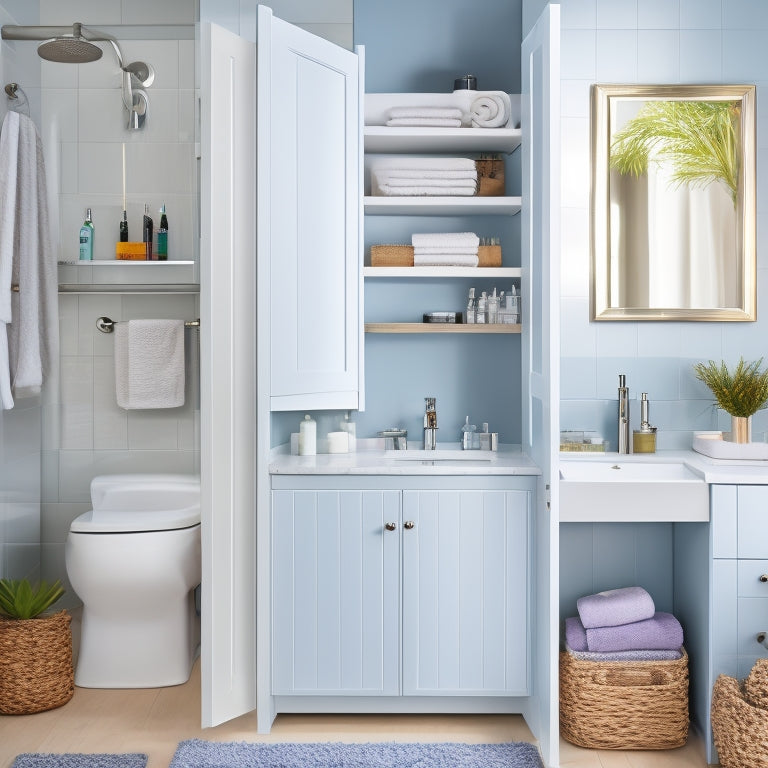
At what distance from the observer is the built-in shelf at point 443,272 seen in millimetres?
2740

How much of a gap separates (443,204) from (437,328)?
16.9 inches

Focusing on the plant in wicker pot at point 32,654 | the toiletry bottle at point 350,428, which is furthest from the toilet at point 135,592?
the toiletry bottle at point 350,428

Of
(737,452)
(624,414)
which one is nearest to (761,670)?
(737,452)

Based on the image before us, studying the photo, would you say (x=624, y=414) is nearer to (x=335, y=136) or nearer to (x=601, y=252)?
(x=601, y=252)

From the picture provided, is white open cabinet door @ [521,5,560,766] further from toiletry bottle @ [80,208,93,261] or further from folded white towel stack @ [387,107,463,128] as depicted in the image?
toiletry bottle @ [80,208,93,261]

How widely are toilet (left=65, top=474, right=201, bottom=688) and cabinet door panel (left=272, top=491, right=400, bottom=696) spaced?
1.54ft

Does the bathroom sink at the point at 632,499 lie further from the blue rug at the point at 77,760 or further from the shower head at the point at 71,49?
the shower head at the point at 71,49

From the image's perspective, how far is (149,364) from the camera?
10.2 feet

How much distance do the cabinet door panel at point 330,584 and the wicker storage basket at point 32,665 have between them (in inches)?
29.9

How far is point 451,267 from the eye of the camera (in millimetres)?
2766

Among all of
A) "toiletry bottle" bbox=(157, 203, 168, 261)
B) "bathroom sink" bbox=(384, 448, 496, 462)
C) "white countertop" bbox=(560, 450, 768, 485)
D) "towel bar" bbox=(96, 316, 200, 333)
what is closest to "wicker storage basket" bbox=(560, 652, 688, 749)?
"white countertop" bbox=(560, 450, 768, 485)

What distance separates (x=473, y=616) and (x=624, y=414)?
90 cm

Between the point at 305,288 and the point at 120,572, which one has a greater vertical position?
the point at 305,288

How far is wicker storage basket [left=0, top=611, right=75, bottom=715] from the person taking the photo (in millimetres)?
2562
